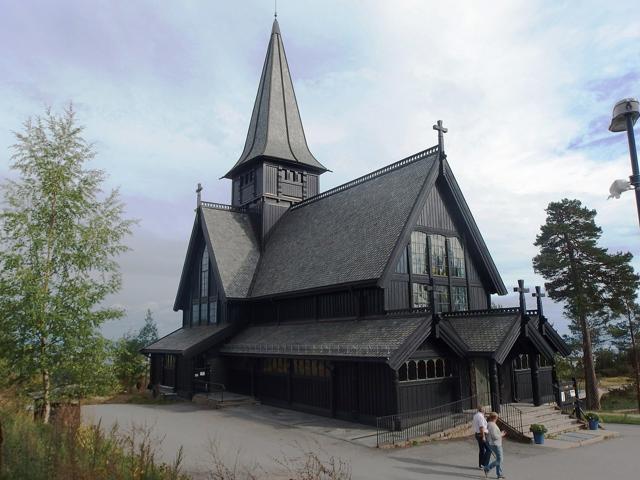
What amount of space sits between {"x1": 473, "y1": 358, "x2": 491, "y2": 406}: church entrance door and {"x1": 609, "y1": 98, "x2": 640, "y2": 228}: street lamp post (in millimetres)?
14144

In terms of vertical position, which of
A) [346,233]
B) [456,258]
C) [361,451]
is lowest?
[361,451]

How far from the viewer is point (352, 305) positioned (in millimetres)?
22422

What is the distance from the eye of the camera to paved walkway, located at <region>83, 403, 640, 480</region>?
13.1 m

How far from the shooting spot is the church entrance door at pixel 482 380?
20.1 metres

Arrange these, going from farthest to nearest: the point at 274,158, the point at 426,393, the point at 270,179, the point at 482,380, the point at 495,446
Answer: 1. the point at 270,179
2. the point at 274,158
3. the point at 482,380
4. the point at 426,393
5. the point at 495,446

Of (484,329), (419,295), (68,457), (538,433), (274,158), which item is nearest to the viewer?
(68,457)

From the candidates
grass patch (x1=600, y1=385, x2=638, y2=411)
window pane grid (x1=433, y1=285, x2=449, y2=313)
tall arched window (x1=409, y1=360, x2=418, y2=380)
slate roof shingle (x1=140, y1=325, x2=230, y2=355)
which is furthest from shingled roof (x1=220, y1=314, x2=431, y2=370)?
grass patch (x1=600, y1=385, x2=638, y2=411)

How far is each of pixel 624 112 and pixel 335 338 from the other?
15.3m

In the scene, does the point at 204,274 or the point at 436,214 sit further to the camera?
the point at 204,274

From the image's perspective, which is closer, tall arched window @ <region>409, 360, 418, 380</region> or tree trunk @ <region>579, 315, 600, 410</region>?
tall arched window @ <region>409, 360, 418, 380</region>

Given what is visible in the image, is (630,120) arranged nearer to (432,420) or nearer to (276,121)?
(432,420)

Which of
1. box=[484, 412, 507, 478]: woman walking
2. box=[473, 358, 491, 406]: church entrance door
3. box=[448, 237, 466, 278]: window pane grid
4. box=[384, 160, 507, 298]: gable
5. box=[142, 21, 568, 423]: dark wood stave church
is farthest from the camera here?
box=[448, 237, 466, 278]: window pane grid

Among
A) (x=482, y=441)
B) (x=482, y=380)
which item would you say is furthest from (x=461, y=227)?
(x=482, y=441)

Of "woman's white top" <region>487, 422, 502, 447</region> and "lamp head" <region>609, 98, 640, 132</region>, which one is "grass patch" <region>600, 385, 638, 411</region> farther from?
"lamp head" <region>609, 98, 640, 132</region>
